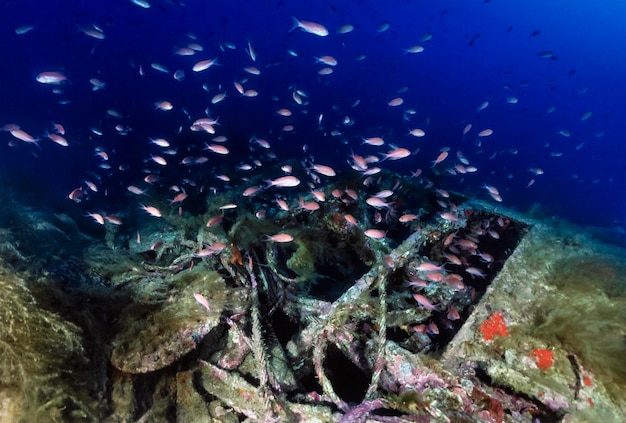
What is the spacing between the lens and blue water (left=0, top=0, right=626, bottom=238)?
72.7 feet

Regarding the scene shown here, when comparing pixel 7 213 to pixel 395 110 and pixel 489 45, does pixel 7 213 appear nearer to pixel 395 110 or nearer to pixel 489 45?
pixel 395 110

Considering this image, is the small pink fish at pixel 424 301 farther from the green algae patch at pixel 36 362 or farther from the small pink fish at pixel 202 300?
the green algae patch at pixel 36 362

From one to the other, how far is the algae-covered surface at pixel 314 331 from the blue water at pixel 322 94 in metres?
6.96

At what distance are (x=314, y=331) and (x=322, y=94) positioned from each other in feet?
250

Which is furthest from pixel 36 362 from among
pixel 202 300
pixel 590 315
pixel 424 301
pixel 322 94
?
pixel 322 94

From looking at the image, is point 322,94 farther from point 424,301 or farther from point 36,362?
point 36,362

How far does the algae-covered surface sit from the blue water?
6.96 metres

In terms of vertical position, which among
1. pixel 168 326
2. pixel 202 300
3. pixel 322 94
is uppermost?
pixel 322 94

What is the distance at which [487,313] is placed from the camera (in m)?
4.31

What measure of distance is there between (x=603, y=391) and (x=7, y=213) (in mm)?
13323

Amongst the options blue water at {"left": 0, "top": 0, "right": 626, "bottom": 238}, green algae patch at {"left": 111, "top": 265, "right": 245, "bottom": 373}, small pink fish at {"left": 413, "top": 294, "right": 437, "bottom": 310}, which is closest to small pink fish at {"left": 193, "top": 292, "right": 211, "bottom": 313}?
green algae patch at {"left": 111, "top": 265, "right": 245, "bottom": 373}

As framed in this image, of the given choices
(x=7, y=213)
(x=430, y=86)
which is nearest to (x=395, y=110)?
(x=430, y=86)

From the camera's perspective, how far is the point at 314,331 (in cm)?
489

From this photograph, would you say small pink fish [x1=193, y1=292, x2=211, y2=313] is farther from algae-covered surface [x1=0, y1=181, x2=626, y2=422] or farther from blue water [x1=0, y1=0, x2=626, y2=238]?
blue water [x1=0, y1=0, x2=626, y2=238]
